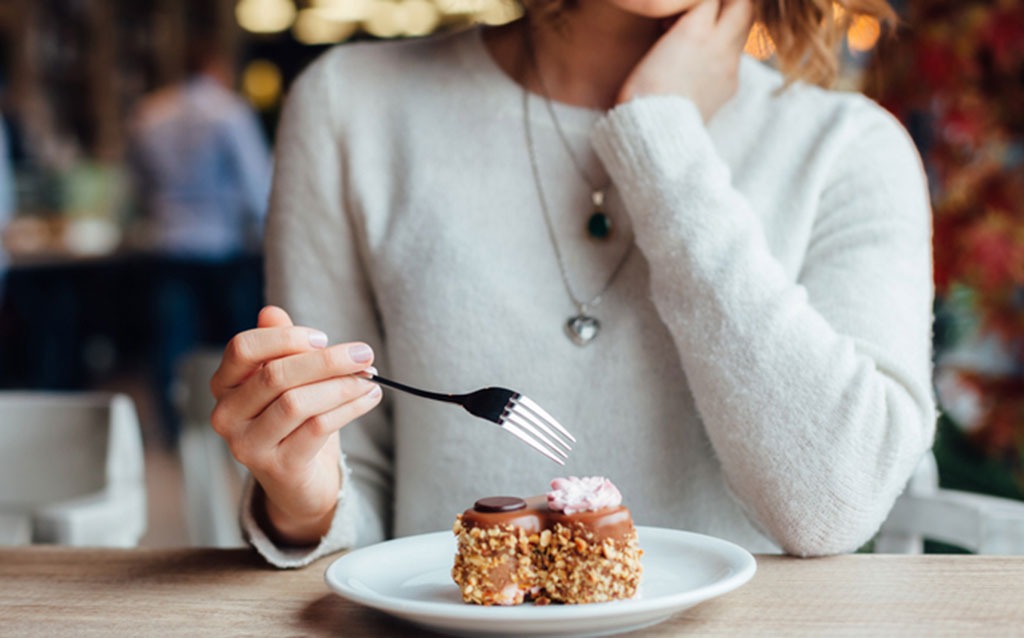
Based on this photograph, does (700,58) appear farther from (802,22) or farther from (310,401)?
(310,401)

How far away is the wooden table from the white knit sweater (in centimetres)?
6

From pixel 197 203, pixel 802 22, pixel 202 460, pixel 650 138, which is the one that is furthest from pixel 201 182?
pixel 650 138

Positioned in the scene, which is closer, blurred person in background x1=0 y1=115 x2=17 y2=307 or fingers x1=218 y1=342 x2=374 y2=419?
fingers x1=218 y1=342 x2=374 y2=419

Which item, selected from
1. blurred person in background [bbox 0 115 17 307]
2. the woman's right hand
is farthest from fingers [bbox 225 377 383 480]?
blurred person in background [bbox 0 115 17 307]

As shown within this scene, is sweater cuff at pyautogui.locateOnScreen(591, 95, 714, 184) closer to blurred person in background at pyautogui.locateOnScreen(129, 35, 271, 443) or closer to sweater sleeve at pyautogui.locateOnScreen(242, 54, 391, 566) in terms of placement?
sweater sleeve at pyautogui.locateOnScreen(242, 54, 391, 566)

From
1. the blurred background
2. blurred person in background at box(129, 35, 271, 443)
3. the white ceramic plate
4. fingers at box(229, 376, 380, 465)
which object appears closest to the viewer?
the white ceramic plate

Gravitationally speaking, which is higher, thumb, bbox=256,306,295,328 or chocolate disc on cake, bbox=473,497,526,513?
thumb, bbox=256,306,295,328

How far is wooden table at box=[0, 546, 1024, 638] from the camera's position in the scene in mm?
713

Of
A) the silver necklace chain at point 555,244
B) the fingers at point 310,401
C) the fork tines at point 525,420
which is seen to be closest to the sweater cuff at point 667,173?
the silver necklace chain at point 555,244

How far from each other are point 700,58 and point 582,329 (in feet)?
0.94

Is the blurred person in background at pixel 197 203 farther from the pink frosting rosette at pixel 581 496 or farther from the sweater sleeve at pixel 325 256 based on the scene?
the pink frosting rosette at pixel 581 496

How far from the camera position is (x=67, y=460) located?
1.38m

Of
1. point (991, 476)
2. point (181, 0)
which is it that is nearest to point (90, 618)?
point (991, 476)

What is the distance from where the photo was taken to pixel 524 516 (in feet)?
2.41
